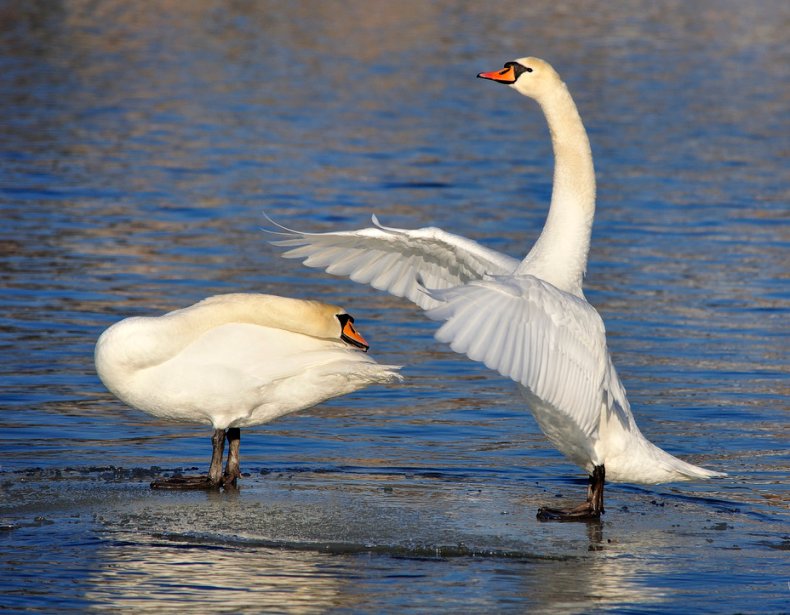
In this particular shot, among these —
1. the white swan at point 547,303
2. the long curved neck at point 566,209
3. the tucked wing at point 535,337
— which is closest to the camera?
the tucked wing at point 535,337

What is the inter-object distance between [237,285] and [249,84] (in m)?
15.8

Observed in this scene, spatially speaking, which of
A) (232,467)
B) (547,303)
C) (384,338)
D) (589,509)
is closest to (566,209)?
(547,303)

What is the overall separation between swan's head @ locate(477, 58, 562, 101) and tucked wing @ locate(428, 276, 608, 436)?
55.5 inches

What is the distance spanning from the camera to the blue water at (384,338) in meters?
6.36

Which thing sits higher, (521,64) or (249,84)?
(249,84)

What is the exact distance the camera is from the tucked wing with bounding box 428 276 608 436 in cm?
634

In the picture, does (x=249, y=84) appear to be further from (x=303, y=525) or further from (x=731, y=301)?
(x=303, y=525)

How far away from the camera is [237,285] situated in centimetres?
1244

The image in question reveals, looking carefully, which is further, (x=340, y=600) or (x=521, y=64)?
(x=521, y=64)

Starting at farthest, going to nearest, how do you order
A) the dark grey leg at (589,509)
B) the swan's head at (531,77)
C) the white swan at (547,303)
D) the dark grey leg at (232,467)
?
the swan's head at (531,77), the dark grey leg at (232,467), the dark grey leg at (589,509), the white swan at (547,303)

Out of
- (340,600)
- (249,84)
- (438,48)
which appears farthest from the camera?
(438,48)

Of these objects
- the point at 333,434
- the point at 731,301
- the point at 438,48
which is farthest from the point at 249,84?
the point at 333,434

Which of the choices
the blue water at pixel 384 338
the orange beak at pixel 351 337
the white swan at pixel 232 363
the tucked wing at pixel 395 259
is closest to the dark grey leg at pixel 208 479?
the white swan at pixel 232 363

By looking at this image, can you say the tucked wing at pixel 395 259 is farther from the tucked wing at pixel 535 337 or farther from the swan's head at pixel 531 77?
the tucked wing at pixel 535 337
